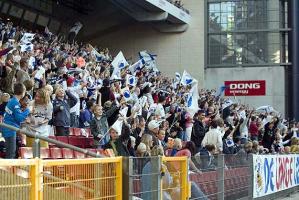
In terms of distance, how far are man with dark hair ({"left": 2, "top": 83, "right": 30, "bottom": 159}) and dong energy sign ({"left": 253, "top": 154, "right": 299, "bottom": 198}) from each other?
6.12 metres

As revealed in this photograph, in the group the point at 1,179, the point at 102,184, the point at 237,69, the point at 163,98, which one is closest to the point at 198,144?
the point at 163,98

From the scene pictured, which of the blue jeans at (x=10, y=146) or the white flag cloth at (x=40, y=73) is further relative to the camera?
the white flag cloth at (x=40, y=73)

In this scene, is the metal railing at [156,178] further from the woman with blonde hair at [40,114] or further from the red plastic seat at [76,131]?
the red plastic seat at [76,131]

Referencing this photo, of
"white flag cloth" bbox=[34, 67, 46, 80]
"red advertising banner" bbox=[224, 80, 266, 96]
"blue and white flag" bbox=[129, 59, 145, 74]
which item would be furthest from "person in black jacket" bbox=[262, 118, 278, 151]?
"white flag cloth" bbox=[34, 67, 46, 80]

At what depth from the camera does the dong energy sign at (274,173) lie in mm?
13602

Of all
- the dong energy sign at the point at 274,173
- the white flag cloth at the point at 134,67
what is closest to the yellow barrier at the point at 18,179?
the dong energy sign at the point at 274,173

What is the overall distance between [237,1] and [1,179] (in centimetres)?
3484

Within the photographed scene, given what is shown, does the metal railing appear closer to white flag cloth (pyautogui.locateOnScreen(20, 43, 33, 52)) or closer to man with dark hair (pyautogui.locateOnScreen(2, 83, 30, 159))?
man with dark hair (pyautogui.locateOnScreen(2, 83, 30, 159))

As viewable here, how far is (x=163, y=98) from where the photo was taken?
21391mm

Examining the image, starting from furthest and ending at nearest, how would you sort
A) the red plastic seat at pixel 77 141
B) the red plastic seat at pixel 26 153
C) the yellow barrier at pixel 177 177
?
the red plastic seat at pixel 77 141, the red plastic seat at pixel 26 153, the yellow barrier at pixel 177 177

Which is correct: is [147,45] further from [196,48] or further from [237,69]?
[237,69]

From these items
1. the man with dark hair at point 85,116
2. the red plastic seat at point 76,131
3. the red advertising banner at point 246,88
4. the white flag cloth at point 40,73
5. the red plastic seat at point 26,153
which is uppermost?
the red advertising banner at point 246,88

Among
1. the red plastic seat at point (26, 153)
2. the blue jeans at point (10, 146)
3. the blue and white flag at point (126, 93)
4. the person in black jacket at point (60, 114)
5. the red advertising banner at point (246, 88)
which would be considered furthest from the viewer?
the red advertising banner at point (246, 88)

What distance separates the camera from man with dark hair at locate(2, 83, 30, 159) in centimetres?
911
